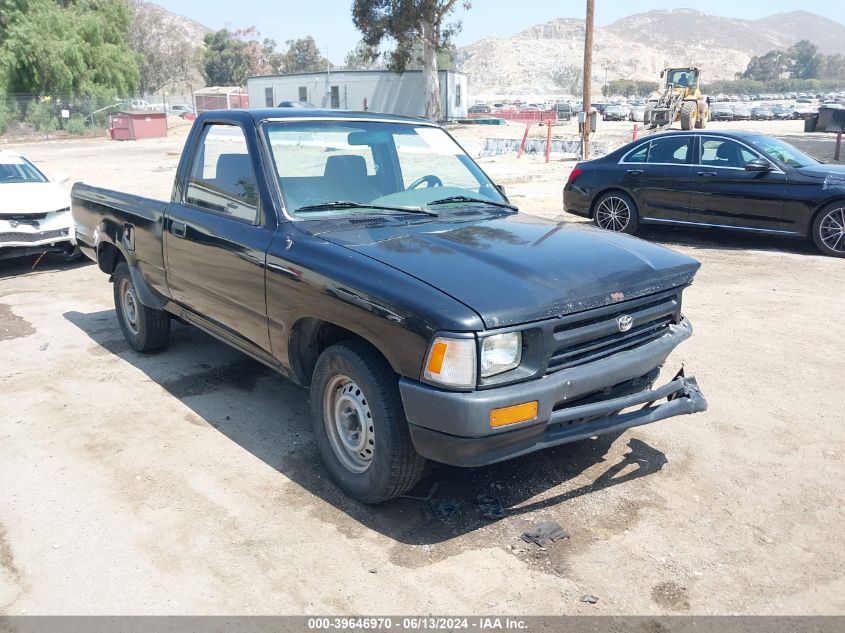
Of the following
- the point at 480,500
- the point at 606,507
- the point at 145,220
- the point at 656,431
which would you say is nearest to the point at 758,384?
the point at 656,431

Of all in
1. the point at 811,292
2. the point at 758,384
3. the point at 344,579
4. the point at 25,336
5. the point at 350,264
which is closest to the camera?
the point at 344,579

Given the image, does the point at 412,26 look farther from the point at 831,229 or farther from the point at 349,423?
the point at 349,423

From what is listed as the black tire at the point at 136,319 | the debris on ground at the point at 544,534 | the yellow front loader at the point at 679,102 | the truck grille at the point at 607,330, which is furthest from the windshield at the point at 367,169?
the yellow front loader at the point at 679,102

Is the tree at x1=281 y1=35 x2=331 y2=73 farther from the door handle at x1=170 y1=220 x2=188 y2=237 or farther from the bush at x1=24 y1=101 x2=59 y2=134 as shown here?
the door handle at x1=170 y1=220 x2=188 y2=237

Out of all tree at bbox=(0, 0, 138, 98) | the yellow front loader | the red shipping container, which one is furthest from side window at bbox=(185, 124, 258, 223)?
tree at bbox=(0, 0, 138, 98)

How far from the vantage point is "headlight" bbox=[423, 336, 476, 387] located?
9.87ft

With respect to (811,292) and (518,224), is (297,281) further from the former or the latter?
(811,292)

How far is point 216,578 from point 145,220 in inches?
121

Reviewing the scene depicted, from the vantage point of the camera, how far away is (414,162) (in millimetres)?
4531

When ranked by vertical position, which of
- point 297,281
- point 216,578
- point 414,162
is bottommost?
point 216,578

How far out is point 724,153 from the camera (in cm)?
991

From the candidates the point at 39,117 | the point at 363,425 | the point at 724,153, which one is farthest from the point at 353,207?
the point at 39,117

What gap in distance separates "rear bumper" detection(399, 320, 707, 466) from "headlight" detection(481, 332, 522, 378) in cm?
9

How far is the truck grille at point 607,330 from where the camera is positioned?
10.7 feet
